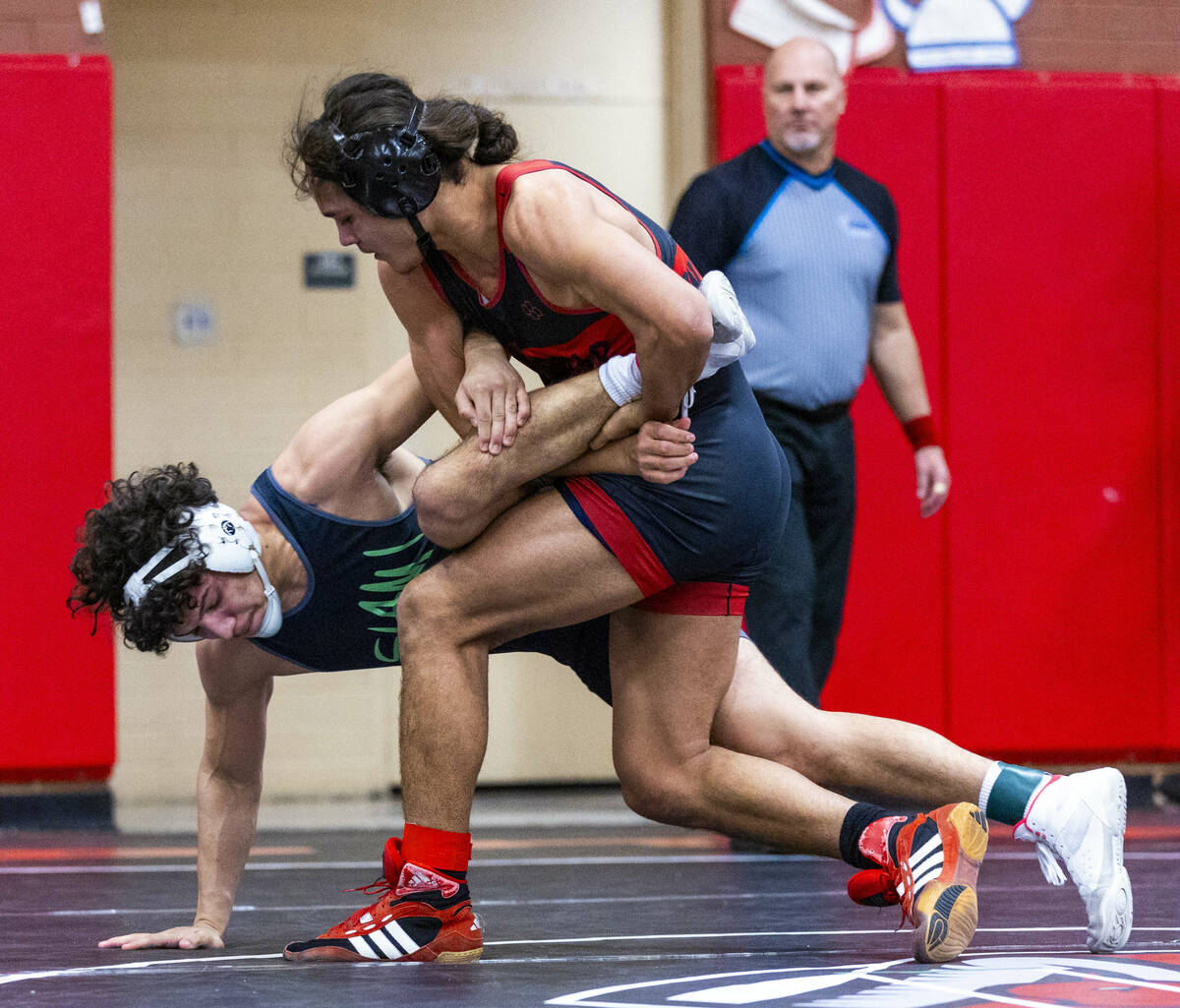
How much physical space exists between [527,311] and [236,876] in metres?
1.01

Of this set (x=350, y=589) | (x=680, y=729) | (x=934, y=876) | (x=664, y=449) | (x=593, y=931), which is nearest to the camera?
(x=934, y=876)

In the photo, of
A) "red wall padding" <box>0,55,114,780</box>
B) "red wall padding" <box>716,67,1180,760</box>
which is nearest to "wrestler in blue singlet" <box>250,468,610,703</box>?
"red wall padding" <box>0,55,114,780</box>

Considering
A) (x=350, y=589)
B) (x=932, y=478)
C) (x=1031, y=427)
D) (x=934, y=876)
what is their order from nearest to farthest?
(x=934, y=876) → (x=350, y=589) → (x=932, y=478) → (x=1031, y=427)

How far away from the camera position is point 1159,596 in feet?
16.9

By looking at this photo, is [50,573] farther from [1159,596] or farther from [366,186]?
[1159,596]

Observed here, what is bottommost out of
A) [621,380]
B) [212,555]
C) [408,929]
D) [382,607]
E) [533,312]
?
[408,929]

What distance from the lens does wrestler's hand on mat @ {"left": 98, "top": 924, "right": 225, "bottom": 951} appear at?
2.47 meters

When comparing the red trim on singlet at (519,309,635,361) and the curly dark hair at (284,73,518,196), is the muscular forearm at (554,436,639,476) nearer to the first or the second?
the red trim on singlet at (519,309,635,361)

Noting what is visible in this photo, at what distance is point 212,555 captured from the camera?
Result: 7.73 feet

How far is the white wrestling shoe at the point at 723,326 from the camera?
231 cm

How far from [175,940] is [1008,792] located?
1274mm

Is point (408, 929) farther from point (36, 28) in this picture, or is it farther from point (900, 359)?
point (36, 28)

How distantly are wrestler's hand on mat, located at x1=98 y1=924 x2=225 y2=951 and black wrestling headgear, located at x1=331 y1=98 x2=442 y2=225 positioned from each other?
113cm

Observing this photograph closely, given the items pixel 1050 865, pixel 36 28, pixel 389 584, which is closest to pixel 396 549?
pixel 389 584
